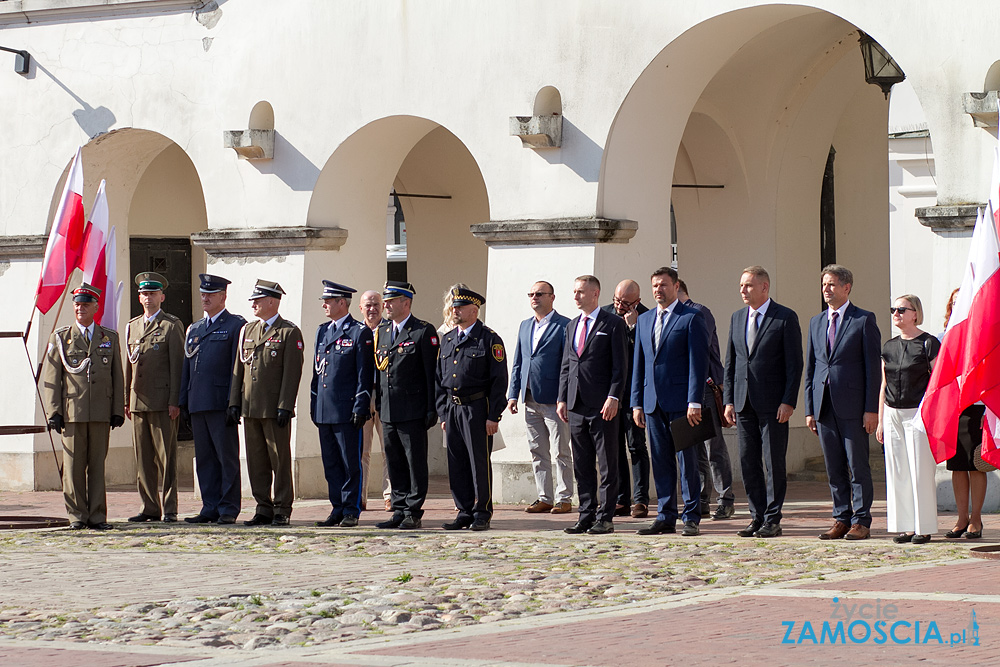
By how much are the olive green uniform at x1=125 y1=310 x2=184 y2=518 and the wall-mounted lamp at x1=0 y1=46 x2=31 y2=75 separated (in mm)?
4397

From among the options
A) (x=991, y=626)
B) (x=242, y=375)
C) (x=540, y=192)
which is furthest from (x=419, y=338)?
(x=991, y=626)

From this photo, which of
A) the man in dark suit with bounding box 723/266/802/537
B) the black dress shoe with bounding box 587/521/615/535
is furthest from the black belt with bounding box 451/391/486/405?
the man in dark suit with bounding box 723/266/802/537

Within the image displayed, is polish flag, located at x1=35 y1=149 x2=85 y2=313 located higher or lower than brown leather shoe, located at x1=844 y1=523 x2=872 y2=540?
higher

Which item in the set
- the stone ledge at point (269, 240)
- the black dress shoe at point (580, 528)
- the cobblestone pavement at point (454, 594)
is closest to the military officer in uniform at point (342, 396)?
the cobblestone pavement at point (454, 594)

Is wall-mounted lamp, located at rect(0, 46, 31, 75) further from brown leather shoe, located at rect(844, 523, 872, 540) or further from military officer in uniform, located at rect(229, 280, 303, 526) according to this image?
brown leather shoe, located at rect(844, 523, 872, 540)

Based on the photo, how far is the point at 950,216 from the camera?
35.3 ft

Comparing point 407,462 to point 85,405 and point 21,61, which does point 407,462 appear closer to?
point 85,405

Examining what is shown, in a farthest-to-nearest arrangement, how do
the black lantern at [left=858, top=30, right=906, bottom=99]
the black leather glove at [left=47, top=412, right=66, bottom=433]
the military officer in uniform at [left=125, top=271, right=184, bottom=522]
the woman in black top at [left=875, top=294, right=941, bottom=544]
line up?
the black lantern at [left=858, top=30, right=906, bottom=99]
the military officer in uniform at [left=125, top=271, right=184, bottom=522]
the black leather glove at [left=47, top=412, right=66, bottom=433]
the woman in black top at [left=875, top=294, right=941, bottom=544]

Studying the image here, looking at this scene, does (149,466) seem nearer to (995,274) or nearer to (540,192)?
(540,192)

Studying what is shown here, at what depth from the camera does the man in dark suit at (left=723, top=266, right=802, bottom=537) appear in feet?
32.3

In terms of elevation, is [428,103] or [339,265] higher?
[428,103]

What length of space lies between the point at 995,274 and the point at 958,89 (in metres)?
2.43

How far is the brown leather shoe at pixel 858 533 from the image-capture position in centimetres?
962

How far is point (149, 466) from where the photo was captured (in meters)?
11.8
